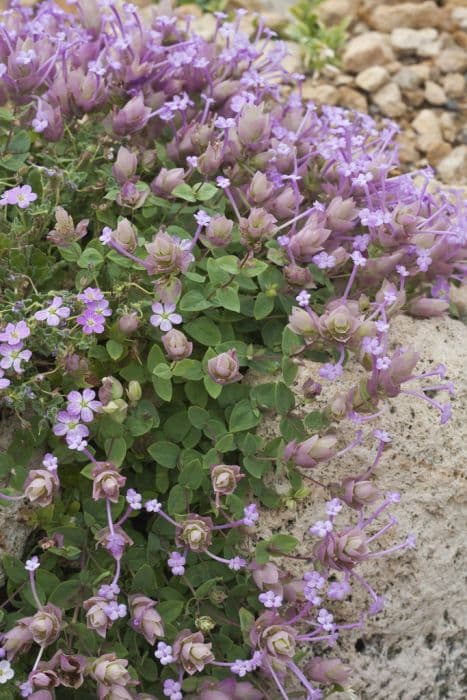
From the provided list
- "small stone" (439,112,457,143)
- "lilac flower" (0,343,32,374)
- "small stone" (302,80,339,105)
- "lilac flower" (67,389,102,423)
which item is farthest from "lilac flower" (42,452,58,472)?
"small stone" (439,112,457,143)

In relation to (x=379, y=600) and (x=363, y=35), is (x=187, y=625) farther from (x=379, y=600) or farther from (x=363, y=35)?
(x=363, y=35)

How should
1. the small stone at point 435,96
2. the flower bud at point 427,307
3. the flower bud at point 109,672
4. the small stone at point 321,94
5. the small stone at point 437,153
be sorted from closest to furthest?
the flower bud at point 109,672 → the flower bud at point 427,307 → the small stone at point 437,153 → the small stone at point 321,94 → the small stone at point 435,96

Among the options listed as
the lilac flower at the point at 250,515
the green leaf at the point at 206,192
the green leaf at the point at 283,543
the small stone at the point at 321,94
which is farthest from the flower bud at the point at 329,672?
the small stone at the point at 321,94

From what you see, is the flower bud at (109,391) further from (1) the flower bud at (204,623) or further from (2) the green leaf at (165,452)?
(1) the flower bud at (204,623)

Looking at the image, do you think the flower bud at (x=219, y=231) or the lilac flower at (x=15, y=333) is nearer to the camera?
the lilac flower at (x=15, y=333)

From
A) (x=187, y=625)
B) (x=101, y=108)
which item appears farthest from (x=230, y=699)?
(x=101, y=108)

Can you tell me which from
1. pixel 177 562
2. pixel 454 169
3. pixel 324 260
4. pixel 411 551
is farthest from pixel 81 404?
pixel 454 169
